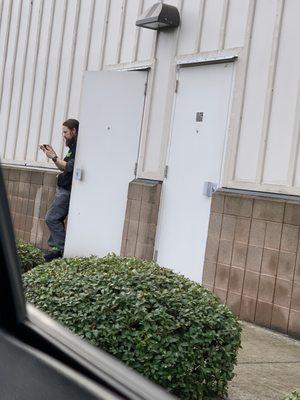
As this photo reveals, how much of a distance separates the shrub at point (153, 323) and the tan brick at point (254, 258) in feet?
Answer: 9.01

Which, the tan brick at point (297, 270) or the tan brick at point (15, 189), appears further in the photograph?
the tan brick at point (15, 189)

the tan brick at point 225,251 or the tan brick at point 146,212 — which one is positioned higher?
the tan brick at point 146,212

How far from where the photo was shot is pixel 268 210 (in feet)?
23.8

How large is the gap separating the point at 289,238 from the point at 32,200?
5530mm

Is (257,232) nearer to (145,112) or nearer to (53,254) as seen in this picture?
(145,112)

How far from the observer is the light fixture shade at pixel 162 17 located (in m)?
8.76

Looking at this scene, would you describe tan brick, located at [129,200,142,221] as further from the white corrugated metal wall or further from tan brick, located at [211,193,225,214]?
tan brick, located at [211,193,225,214]

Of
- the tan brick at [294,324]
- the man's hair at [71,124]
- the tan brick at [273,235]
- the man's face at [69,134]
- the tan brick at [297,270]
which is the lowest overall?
the tan brick at [294,324]

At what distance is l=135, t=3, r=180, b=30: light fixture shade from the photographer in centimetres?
876

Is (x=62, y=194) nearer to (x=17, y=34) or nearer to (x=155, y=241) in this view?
(x=155, y=241)

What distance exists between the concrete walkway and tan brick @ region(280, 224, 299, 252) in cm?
81

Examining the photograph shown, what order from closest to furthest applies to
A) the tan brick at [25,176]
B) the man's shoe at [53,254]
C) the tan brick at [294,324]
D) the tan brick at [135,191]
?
the tan brick at [294,324] < the tan brick at [135,191] < the man's shoe at [53,254] < the tan brick at [25,176]

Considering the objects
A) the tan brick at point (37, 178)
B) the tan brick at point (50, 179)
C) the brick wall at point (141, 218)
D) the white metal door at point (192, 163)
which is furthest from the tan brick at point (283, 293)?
the tan brick at point (37, 178)

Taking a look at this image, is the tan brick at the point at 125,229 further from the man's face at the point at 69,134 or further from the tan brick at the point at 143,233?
the man's face at the point at 69,134
